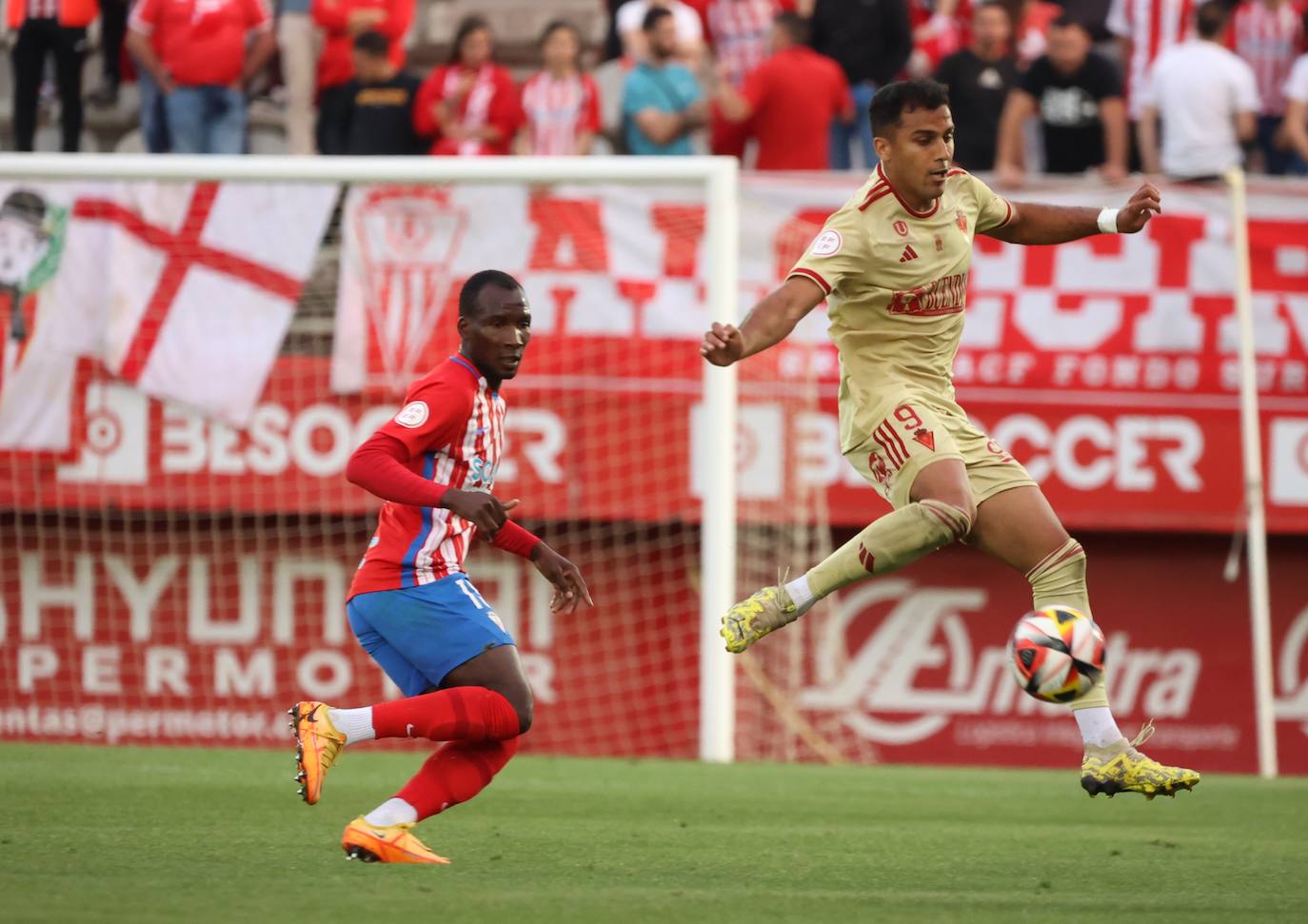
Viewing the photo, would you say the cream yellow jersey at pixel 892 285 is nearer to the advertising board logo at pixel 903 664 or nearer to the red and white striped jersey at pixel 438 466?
the red and white striped jersey at pixel 438 466

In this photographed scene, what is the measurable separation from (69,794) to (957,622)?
22.8 ft

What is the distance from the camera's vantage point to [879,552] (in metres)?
6.52

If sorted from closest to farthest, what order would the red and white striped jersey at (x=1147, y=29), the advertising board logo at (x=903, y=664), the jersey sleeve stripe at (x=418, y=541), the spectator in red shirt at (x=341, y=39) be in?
the jersey sleeve stripe at (x=418, y=541), the advertising board logo at (x=903, y=664), the spectator in red shirt at (x=341, y=39), the red and white striped jersey at (x=1147, y=29)

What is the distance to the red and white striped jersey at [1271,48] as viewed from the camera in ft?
46.4

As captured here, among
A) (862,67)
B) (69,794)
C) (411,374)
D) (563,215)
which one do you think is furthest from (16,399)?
(862,67)

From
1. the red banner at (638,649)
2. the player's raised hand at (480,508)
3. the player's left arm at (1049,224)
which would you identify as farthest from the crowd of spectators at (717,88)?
the player's raised hand at (480,508)

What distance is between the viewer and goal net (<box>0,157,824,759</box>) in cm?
1243

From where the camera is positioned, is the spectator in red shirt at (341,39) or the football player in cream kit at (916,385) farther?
the spectator in red shirt at (341,39)

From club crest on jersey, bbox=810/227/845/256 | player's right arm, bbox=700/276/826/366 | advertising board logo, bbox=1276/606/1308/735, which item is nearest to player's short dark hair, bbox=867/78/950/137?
club crest on jersey, bbox=810/227/845/256

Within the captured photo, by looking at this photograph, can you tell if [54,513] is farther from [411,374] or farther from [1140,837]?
[1140,837]

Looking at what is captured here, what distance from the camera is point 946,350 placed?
23.0 ft

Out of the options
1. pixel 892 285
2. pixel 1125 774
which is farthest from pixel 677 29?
pixel 1125 774

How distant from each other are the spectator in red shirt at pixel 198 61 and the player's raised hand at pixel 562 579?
26.5ft

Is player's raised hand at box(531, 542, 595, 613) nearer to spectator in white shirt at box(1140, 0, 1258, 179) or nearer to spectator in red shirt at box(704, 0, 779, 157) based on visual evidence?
spectator in white shirt at box(1140, 0, 1258, 179)
